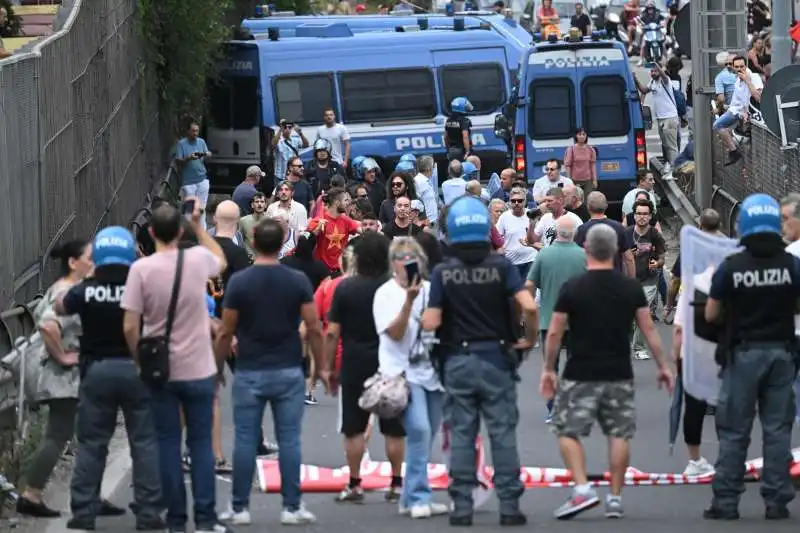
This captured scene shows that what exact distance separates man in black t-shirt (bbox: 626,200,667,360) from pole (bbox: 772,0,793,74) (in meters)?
4.86

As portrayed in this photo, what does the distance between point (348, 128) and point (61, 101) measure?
14133 mm

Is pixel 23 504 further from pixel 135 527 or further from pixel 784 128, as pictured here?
pixel 784 128

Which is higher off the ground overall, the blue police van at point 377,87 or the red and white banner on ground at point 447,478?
→ the blue police van at point 377,87

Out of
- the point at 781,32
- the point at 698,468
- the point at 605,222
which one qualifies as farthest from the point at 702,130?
the point at 698,468

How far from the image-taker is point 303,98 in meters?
31.0

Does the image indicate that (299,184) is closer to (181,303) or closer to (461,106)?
(461,106)

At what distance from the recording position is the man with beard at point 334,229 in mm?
18797

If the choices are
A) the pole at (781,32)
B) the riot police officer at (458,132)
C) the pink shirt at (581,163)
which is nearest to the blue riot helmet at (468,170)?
the pink shirt at (581,163)

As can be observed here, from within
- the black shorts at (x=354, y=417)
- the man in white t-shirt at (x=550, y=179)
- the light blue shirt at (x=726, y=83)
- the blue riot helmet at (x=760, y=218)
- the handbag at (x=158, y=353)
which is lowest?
the man in white t-shirt at (x=550, y=179)

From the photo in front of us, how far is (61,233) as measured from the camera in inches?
661

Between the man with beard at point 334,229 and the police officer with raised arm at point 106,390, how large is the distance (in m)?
7.86

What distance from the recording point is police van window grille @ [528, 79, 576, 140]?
28266 millimetres

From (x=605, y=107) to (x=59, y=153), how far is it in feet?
43.1

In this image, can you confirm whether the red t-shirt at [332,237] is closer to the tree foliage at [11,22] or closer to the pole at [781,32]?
the pole at [781,32]
